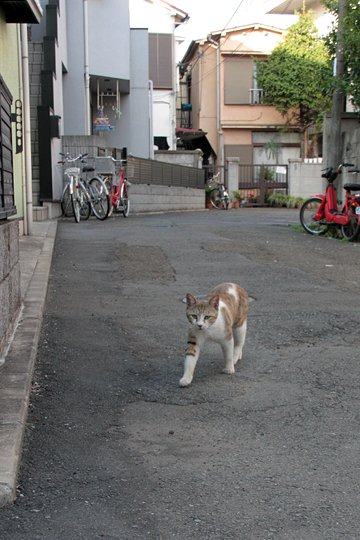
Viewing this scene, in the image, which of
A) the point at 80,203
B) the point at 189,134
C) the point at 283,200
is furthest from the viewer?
the point at 189,134

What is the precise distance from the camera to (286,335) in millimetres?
5492

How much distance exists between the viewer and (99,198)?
1538 cm

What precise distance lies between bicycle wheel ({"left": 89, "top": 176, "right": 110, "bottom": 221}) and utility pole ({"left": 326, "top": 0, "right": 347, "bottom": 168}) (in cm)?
514

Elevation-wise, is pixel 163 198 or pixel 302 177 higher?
pixel 302 177

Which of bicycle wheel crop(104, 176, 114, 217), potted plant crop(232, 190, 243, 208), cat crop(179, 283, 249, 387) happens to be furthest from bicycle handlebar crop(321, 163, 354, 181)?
potted plant crop(232, 190, 243, 208)

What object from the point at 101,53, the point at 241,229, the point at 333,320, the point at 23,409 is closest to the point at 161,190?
the point at 101,53

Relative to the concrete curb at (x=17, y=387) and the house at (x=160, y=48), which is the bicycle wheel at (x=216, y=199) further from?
the concrete curb at (x=17, y=387)

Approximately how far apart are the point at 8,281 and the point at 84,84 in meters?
16.4

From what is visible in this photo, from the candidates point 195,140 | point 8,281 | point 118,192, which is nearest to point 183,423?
point 8,281

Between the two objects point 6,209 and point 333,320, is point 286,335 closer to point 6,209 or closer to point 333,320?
point 333,320

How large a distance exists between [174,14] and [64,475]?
28.9 meters

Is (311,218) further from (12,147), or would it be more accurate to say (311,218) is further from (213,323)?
(213,323)

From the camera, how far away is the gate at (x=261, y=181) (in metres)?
30.7

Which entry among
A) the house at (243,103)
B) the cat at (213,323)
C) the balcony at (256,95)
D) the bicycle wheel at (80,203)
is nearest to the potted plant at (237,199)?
the house at (243,103)
